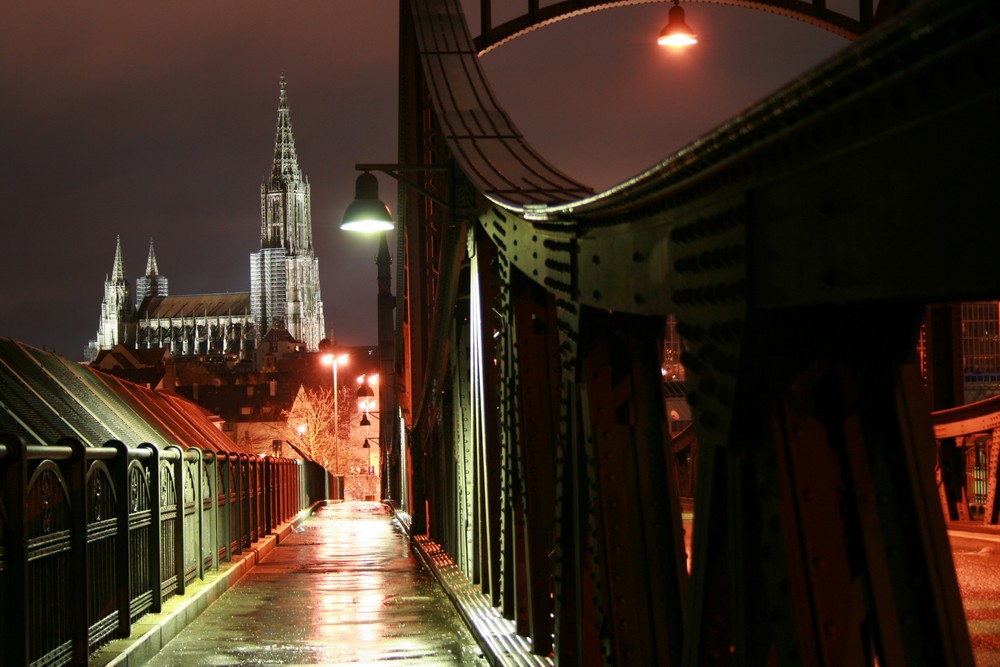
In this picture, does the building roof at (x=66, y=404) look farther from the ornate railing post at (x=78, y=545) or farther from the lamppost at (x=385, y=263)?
the lamppost at (x=385, y=263)

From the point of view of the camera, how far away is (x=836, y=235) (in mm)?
2619

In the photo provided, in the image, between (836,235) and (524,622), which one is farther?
(524,622)

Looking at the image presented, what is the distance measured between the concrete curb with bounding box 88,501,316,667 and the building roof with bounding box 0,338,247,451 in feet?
4.05

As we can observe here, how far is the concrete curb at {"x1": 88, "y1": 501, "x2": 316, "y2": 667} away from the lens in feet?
26.2

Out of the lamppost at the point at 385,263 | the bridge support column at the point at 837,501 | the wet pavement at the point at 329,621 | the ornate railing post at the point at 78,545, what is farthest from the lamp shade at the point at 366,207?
the bridge support column at the point at 837,501

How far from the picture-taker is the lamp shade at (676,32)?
1280cm

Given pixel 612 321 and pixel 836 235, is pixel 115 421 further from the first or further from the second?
pixel 836 235

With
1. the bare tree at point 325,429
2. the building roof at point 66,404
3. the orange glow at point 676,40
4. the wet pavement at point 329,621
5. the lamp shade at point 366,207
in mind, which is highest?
the bare tree at point 325,429

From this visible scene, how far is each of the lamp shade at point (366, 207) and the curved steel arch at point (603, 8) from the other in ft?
6.59

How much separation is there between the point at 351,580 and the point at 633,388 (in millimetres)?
10362

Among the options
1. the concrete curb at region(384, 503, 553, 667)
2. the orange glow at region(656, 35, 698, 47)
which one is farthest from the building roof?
the orange glow at region(656, 35, 698, 47)

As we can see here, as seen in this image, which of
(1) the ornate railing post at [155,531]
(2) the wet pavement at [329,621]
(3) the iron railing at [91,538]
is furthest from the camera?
(1) the ornate railing post at [155,531]

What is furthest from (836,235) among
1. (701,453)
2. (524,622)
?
(524,622)

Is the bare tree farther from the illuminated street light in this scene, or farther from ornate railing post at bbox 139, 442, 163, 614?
ornate railing post at bbox 139, 442, 163, 614
